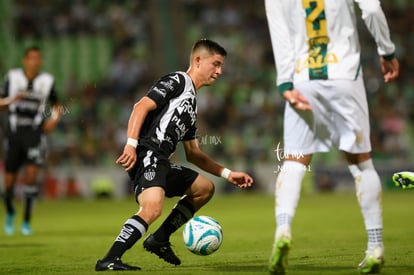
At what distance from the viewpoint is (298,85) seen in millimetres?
5969

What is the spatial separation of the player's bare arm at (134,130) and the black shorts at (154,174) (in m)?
0.22

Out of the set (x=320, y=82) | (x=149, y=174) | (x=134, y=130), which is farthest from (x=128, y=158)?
(x=320, y=82)

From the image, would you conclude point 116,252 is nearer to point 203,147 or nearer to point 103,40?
point 203,147

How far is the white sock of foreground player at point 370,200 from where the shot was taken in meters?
6.01

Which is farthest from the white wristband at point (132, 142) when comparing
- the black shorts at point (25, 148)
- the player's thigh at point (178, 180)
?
the black shorts at point (25, 148)

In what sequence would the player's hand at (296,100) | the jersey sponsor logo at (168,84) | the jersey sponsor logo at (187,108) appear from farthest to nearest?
the jersey sponsor logo at (187,108), the jersey sponsor logo at (168,84), the player's hand at (296,100)

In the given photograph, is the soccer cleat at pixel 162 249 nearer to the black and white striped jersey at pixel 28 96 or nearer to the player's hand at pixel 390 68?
the player's hand at pixel 390 68

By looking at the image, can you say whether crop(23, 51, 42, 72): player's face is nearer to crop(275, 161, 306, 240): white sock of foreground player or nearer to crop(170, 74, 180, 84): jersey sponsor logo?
crop(170, 74, 180, 84): jersey sponsor logo

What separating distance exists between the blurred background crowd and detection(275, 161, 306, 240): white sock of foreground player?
14.4 m

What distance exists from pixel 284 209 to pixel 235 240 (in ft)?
13.5

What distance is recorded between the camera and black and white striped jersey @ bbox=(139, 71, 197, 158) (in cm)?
702

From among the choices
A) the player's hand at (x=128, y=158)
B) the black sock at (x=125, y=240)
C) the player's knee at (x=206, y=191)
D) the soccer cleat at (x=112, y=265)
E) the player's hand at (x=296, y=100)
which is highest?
the player's hand at (x=296, y=100)

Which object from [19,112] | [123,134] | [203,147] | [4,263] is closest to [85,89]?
[123,134]

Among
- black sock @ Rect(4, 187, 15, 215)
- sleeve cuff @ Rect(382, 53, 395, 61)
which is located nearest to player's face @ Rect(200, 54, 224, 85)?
sleeve cuff @ Rect(382, 53, 395, 61)
